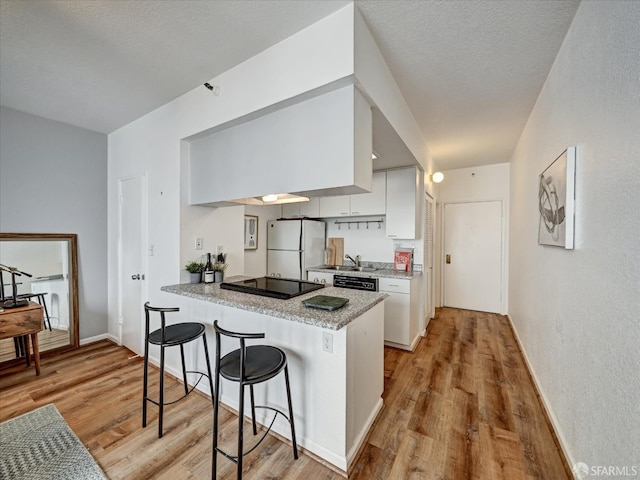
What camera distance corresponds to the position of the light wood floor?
4.99 ft

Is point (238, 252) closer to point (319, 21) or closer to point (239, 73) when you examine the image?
point (239, 73)

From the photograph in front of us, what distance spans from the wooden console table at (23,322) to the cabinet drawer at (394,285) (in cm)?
370

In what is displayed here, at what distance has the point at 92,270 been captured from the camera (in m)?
3.32

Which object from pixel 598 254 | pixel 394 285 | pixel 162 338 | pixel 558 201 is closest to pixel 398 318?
pixel 394 285

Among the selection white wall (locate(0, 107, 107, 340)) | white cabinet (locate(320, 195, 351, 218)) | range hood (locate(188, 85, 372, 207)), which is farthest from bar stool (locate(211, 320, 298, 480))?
white wall (locate(0, 107, 107, 340))

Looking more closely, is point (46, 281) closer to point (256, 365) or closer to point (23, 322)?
point (23, 322)

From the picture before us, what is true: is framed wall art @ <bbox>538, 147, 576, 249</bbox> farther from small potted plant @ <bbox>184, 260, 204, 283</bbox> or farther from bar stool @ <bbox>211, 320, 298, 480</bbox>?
small potted plant @ <bbox>184, 260, 204, 283</bbox>

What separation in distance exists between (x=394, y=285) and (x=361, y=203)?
1.32 m

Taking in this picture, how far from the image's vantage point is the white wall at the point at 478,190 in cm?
445

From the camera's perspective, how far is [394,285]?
3221 mm

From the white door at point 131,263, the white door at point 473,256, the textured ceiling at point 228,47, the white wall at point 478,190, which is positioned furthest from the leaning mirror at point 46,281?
the white door at point 473,256

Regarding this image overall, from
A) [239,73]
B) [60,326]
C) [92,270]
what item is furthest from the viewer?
[92,270]

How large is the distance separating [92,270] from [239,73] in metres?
3.14

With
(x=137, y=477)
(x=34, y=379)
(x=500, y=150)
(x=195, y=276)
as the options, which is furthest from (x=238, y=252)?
(x=500, y=150)
